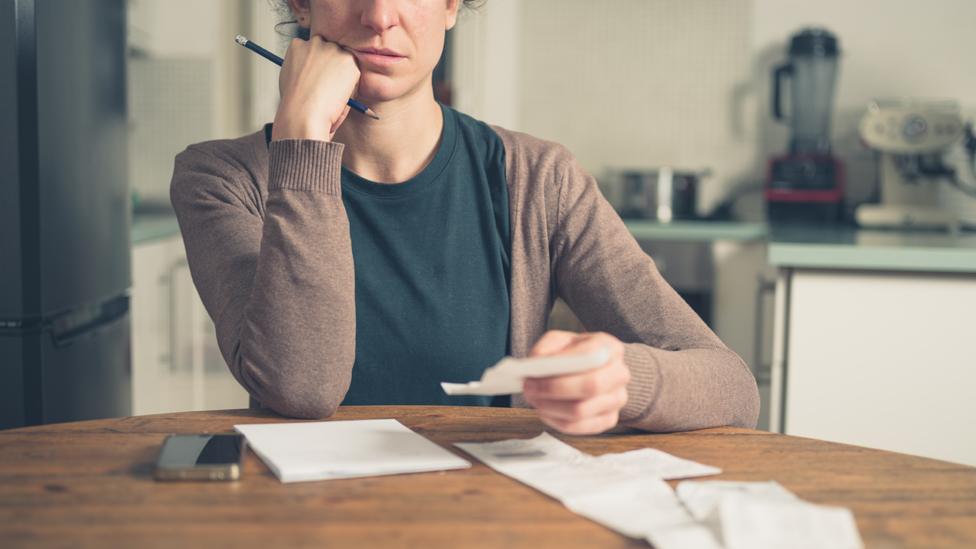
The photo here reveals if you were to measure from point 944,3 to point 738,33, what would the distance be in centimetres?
63

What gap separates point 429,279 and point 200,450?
0.56 m

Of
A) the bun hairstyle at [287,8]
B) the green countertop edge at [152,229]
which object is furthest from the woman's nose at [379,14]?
the green countertop edge at [152,229]

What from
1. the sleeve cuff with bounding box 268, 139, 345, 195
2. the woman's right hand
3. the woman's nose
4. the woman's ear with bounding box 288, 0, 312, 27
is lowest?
the sleeve cuff with bounding box 268, 139, 345, 195

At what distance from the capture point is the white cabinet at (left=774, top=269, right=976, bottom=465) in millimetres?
2135

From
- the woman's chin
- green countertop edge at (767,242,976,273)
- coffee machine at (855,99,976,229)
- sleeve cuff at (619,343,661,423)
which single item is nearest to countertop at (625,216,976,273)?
green countertop edge at (767,242,976,273)

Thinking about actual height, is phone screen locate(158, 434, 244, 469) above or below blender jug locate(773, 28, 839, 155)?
below

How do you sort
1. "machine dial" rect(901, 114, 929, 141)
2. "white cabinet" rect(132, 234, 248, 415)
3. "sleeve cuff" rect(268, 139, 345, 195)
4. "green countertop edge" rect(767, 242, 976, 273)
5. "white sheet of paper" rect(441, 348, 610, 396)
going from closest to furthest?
"white sheet of paper" rect(441, 348, 610, 396)
"sleeve cuff" rect(268, 139, 345, 195)
"green countertop edge" rect(767, 242, 976, 273)
"white cabinet" rect(132, 234, 248, 415)
"machine dial" rect(901, 114, 929, 141)

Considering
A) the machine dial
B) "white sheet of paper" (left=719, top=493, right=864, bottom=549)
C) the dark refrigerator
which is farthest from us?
the machine dial

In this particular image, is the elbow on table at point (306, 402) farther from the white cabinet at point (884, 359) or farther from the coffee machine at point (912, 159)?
the coffee machine at point (912, 159)

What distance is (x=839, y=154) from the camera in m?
3.34

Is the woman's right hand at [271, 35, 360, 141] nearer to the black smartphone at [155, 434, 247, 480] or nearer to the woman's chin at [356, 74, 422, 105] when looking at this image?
the woman's chin at [356, 74, 422, 105]

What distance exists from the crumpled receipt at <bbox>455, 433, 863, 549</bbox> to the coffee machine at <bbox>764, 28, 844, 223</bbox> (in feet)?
7.47

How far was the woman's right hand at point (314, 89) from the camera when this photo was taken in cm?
123

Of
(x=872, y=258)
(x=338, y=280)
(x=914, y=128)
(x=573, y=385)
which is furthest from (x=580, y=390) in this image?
(x=914, y=128)
